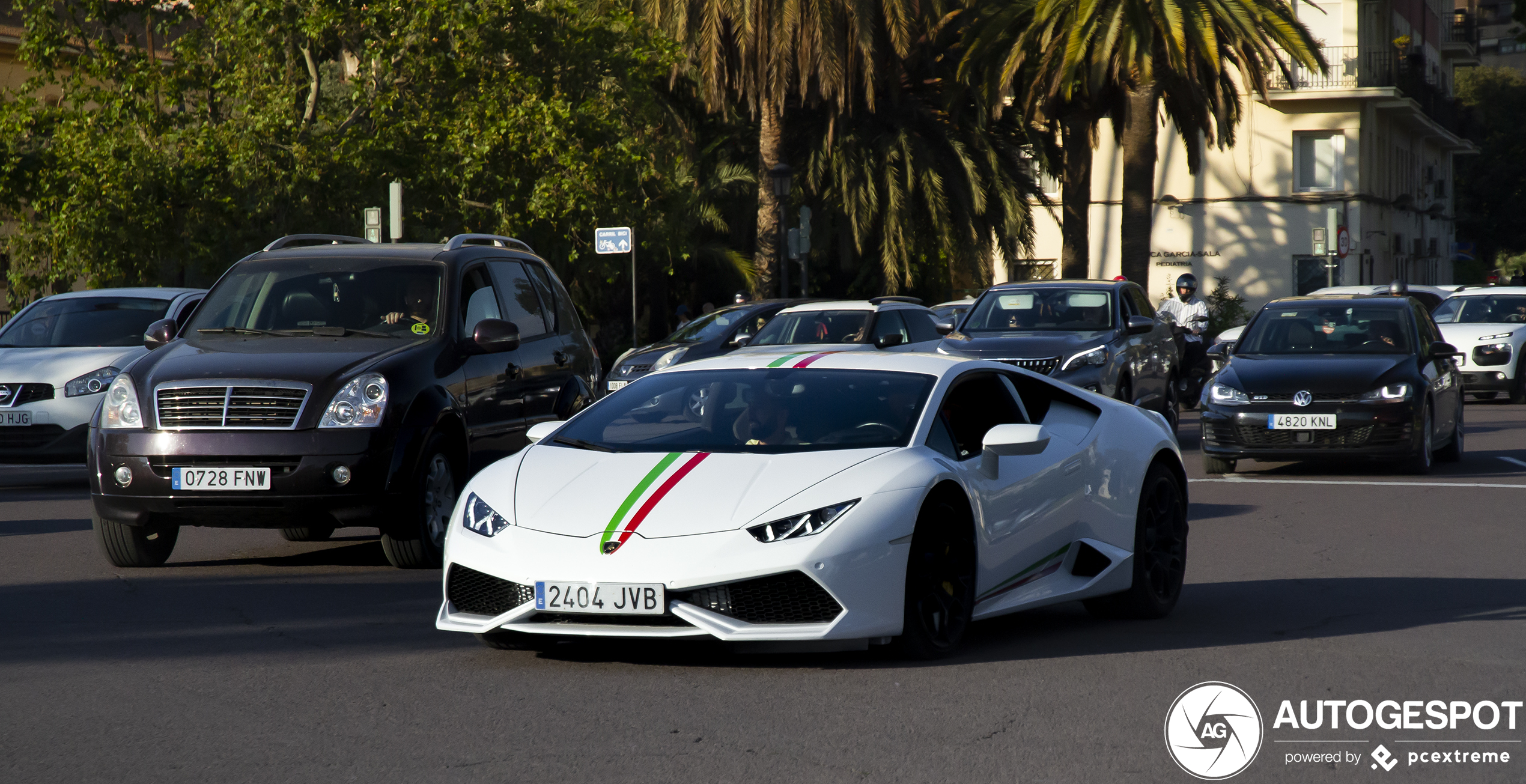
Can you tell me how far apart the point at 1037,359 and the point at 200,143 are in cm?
1443

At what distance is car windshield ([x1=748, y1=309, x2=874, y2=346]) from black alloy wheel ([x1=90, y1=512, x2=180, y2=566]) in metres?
12.2

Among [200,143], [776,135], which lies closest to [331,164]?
[200,143]

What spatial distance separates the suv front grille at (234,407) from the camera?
938cm

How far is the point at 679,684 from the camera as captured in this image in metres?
6.48

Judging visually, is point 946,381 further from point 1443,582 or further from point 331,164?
point 331,164

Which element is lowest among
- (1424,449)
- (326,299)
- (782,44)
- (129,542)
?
(1424,449)

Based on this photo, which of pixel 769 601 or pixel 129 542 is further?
pixel 129 542

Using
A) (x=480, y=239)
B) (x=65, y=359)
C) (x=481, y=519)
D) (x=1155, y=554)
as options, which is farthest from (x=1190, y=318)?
(x=481, y=519)

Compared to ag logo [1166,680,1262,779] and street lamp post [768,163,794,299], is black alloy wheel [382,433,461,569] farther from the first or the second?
street lamp post [768,163,794,299]

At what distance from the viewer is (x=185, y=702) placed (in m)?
6.26

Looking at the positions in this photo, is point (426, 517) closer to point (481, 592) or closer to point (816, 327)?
point (481, 592)

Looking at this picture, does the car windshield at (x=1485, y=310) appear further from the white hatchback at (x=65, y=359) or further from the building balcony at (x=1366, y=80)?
the building balcony at (x=1366, y=80)

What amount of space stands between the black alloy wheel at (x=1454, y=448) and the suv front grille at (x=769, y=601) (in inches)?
485

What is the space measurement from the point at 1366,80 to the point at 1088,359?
43913 mm
